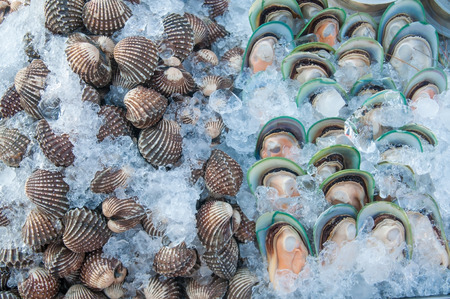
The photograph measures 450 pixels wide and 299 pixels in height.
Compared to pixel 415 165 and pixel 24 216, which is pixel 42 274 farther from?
pixel 415 165

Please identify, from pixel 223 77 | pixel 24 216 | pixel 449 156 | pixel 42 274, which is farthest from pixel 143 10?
pixel 449 156

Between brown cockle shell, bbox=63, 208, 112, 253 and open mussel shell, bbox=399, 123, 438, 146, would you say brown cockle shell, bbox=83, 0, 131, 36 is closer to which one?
brown cockle shell, bbox=63, 208, 112, 253

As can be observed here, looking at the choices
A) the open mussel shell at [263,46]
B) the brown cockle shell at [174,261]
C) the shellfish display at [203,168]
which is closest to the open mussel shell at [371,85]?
the shellfish display at [203,168]

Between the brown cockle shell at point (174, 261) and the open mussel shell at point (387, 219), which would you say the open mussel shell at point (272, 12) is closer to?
the open mussel shell at point (387, 219)

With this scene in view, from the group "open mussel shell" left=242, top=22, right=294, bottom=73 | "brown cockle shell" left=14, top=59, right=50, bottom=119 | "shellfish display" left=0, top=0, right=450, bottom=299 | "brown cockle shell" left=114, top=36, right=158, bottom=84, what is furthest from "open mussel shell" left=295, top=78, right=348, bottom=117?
"brown cockle shell" left=14, top=59, right=50, bottom=119

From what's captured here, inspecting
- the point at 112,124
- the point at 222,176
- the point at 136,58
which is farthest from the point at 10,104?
the point at 222,176

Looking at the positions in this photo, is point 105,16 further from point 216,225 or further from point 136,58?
point 216,225
